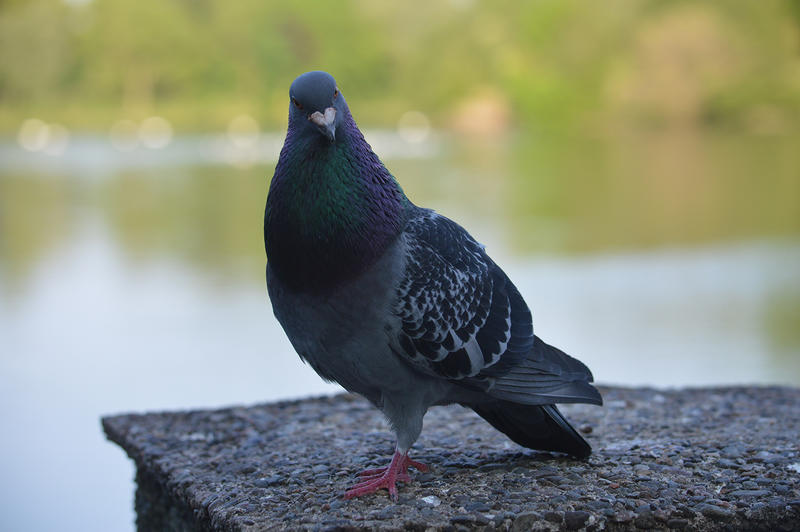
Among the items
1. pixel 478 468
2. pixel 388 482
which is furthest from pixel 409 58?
pixel 388 482

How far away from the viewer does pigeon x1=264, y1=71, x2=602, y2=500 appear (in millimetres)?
2227

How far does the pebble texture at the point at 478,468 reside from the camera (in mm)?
2373

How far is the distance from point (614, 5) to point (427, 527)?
17.3 metres

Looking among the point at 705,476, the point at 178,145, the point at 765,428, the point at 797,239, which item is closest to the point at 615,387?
the point at 765,428

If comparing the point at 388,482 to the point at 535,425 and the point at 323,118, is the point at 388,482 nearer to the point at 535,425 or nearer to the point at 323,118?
the point at 535,425

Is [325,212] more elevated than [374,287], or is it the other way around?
[325,212]

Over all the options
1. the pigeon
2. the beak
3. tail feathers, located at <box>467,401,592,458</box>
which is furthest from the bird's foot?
the beak

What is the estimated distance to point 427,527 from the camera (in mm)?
2268

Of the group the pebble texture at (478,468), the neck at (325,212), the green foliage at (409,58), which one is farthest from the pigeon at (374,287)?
the green foliage at (409,58)

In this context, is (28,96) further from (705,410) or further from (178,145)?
(705,410)

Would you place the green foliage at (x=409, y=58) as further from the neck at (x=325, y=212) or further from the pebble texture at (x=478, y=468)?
the neck at (x=325, y=212)

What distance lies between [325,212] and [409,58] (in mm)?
16840

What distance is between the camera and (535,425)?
2.62 metres

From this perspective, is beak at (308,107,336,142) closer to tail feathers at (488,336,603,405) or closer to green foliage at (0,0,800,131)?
tail feathers at (488,336,603,405)
